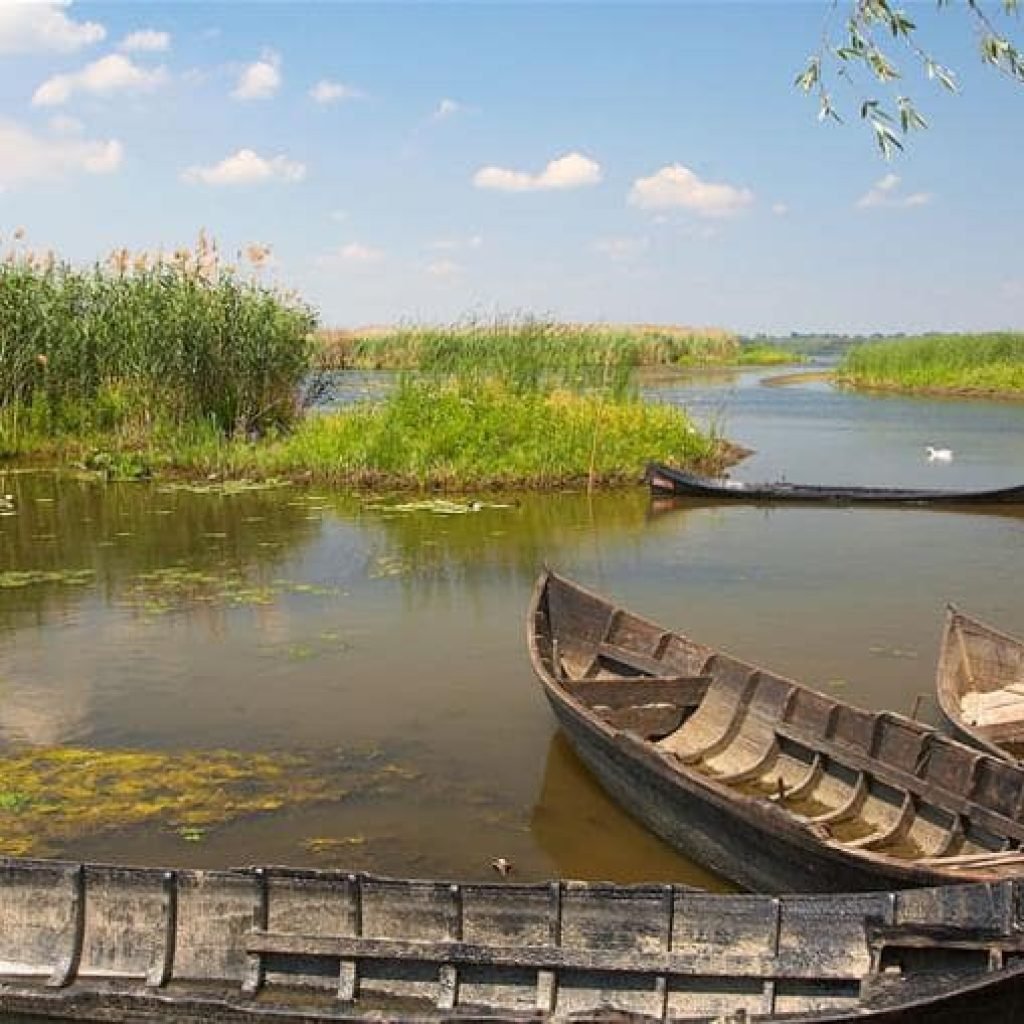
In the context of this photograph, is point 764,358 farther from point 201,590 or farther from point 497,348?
point 201,590

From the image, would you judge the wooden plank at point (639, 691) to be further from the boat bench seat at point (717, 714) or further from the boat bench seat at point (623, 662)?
the boat bench seat at point (623, 662)

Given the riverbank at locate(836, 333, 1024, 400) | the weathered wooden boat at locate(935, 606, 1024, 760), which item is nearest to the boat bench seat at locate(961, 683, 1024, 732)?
the weathered wooden boat at locate(935, 606, 1024, 760)

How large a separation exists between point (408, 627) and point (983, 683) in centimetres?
550

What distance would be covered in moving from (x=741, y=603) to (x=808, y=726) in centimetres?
578

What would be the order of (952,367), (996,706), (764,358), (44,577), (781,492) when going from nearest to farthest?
(996,706) < (44,577) < (781,492) < (952,367) < (764,358)

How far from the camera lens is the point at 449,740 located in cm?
872

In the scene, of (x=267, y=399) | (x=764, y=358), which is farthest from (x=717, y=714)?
(x=764, y=358)

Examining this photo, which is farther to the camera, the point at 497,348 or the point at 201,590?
the point at 497,348

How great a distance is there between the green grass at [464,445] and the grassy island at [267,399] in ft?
0.09

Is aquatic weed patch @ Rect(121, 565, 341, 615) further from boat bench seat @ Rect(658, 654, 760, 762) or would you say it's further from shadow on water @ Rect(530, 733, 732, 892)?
boat bench seat @ Rect(658, 654, 760, 762)

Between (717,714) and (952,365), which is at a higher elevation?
(952,365)

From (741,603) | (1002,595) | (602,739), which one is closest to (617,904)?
(602,739)

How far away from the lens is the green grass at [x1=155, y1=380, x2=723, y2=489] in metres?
20.4

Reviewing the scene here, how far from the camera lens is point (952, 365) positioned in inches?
2031
